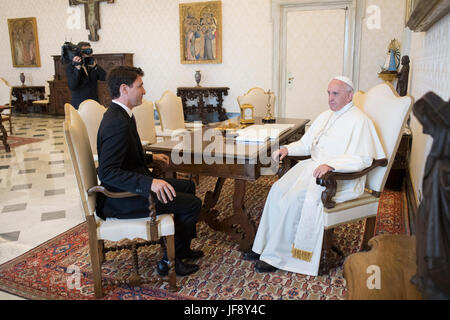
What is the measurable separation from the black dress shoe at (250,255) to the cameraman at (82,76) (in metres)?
2.91

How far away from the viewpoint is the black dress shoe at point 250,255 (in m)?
2.87

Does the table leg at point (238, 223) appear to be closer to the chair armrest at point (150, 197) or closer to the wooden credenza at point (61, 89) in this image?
the chair armrest at point (150, 197)

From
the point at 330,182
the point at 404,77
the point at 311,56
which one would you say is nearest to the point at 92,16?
the point at 311,56

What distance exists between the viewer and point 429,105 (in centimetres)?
99

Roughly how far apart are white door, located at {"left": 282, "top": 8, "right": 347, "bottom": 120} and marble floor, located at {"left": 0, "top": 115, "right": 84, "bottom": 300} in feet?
15.7

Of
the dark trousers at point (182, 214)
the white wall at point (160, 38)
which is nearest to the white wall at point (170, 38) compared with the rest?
the white wall at point (160, 38)

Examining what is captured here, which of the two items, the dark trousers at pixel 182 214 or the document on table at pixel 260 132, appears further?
the document on table at pixel 260 132

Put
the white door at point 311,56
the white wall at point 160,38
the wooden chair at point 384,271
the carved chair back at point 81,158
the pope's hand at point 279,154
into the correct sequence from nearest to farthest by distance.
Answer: the wooden chair at point 384,271
the carved chair back at point 81,158
the pope's hand at point 279,154
the white door at point 311,56
the white wall at point 160,38

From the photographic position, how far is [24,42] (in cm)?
1118

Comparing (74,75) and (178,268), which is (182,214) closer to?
(178,268)

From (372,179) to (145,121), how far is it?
2.50 meters

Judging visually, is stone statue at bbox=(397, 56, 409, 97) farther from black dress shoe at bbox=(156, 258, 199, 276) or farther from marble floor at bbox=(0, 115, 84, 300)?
marble floor at bbox=(0, 115, 84, 300)

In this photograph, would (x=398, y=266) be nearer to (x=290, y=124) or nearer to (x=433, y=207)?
(x=433, y=207)

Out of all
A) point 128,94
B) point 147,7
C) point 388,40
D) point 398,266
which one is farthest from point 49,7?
point 398,266
